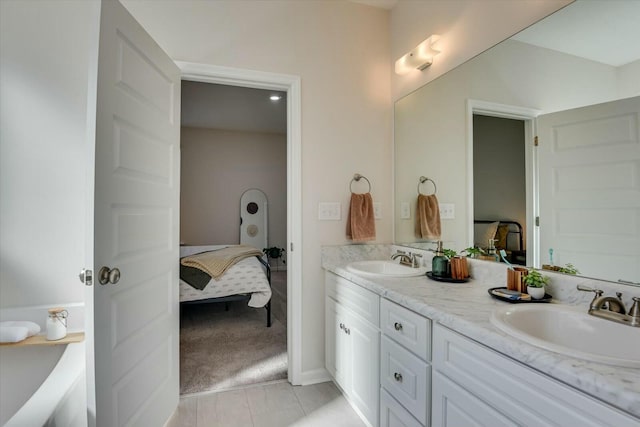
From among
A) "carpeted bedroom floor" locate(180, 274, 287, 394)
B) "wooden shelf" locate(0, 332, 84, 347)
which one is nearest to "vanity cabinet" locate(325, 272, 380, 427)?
"carpeted bedroom floor" locate(180, 274, 287, 394)

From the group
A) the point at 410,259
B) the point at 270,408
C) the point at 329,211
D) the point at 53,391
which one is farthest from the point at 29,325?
the point at 410,259

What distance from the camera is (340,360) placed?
2.01 meters

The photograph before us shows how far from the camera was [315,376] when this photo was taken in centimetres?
226

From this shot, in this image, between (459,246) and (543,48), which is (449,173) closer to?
(459,246)

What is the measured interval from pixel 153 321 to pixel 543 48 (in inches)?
90.2

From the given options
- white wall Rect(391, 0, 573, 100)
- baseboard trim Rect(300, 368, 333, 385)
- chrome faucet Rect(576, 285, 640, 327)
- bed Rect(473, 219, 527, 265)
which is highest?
white wall Rect(391, 0, 573, 100)

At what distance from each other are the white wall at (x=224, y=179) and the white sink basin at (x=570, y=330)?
550 centimetres

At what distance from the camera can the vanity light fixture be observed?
1961mm

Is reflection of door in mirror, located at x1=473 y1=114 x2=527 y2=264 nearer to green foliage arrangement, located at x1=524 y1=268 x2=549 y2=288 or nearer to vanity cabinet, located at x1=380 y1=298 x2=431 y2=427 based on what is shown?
green foliage arrangement, located at x1=524 y1=268 x2=549 y2=288

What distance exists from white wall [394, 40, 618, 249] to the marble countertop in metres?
0.48

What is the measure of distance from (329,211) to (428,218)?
0.69 meters

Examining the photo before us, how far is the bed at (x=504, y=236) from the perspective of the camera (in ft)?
4.83

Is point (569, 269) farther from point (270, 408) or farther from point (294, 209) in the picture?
point (270, 408)

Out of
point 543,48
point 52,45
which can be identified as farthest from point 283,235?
point 543,48
